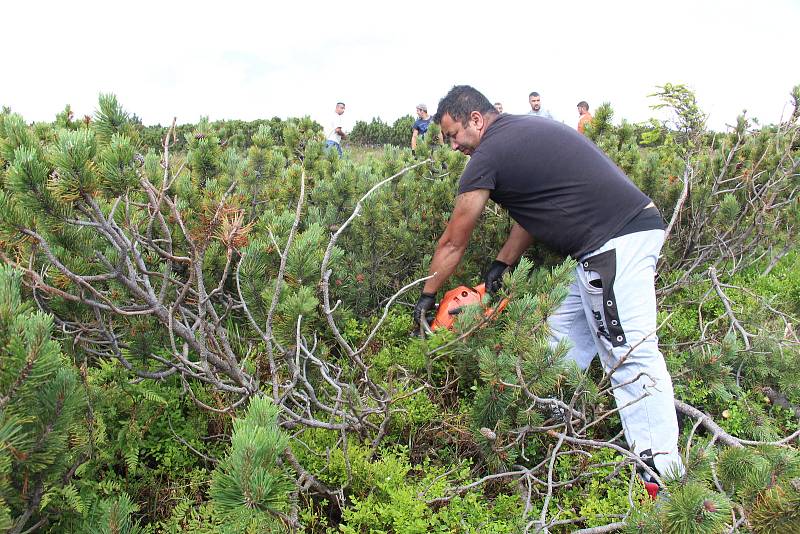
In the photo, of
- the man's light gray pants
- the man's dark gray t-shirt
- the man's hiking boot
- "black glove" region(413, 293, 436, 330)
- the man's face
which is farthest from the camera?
the man's face

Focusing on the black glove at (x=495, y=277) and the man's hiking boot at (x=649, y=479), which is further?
the black glove at (x=495, y=277)

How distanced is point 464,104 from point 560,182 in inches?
30.4

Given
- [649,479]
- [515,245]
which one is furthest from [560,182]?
[649,479]

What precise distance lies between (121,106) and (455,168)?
267 cm

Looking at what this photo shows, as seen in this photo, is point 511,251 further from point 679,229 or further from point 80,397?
point 80,397

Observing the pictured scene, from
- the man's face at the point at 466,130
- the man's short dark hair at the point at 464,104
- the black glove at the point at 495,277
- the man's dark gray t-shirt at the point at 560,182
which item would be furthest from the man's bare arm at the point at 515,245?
the man's short dark hair at the point at 464,104

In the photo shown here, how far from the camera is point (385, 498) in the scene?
2.27m

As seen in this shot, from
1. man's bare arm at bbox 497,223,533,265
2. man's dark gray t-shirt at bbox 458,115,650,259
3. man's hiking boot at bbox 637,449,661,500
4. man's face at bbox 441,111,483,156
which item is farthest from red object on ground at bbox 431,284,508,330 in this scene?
man's hiking boot at bbox 637,449,661,500

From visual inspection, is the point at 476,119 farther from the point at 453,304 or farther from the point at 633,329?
the point at 633,329

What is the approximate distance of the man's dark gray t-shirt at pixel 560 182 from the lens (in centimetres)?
289

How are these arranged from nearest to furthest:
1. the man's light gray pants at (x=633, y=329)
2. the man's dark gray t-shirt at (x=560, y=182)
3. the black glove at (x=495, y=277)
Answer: the man's light gray pants at (x=633, y=329) < the man's dark gray t-shirt at (x=560, y=182) < the black glove at (x=495, y=277)

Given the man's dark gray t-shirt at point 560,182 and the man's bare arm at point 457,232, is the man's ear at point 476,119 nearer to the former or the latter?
the man's dark gray t-shirt at point 560,182

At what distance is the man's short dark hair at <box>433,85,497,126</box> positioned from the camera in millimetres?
3172

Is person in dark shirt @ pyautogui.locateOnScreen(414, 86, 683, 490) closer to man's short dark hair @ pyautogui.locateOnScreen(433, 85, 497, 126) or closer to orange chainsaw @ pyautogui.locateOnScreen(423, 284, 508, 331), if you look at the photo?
man's short dark hair @ pyautogui.locateOnScreen(433, 85, 497, 126)
